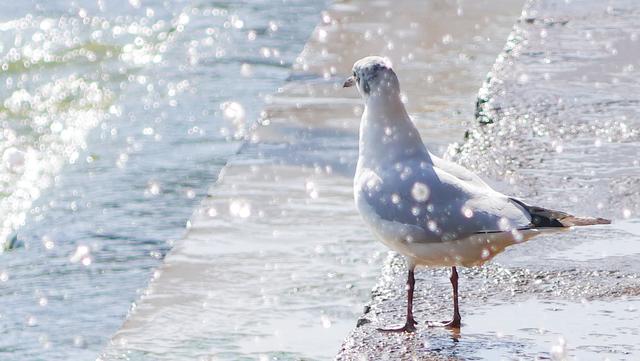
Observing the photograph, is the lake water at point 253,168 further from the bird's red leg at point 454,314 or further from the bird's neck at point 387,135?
the bird's neck at point 387,135

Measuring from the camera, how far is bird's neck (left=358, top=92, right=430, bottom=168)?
450 centimetres

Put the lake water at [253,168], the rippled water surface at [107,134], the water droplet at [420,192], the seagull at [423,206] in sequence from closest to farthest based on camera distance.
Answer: the seagull at [423,206] < the water droplet at [420,192] < the lake water at [253,168] < the rippled water surface at [107,134]

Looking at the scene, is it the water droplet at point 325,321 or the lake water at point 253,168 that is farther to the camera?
the lake water at point 253,168

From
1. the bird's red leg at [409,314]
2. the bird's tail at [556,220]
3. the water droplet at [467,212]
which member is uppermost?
the water droplet at [467,212]

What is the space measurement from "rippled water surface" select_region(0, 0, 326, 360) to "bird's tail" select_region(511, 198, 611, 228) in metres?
1.59

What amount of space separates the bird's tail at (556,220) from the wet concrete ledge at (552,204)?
38 centimetres

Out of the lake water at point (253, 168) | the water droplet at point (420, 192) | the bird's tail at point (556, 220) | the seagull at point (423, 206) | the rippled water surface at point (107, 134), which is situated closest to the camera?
the bird's tail at point (556, 220)

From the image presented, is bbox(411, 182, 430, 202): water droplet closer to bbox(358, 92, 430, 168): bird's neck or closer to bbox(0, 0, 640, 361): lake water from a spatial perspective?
bbox(358, 92, 430, 168): bird's neck

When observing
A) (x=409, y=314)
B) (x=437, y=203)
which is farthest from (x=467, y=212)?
(x=409, y=314)

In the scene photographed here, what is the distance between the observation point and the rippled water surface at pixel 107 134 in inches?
208

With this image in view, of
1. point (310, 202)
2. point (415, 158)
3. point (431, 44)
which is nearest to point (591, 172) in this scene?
point (310, 202)

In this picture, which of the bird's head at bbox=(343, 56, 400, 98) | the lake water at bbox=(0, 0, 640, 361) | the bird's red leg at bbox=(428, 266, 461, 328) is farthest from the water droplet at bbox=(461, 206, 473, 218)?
the bird's head at bbox=(343, 56, 400, 98)

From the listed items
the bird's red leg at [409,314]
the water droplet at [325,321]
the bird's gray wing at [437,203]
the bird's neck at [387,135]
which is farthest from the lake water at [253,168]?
the bird's neck at [387,135]

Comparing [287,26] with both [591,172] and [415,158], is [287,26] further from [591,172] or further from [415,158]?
[415,158]
